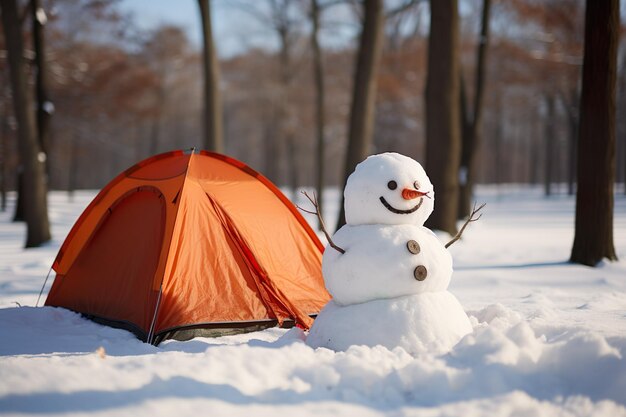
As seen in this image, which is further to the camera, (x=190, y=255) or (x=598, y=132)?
(x=598, y=132)

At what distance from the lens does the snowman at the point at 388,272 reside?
12.5ft

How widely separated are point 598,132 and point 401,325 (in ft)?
17.3

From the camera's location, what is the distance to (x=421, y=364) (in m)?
3.36

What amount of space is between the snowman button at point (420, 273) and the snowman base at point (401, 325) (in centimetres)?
15

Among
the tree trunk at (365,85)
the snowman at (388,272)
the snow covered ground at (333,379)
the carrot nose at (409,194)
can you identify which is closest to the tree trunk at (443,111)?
the tree trunk at (365,85)

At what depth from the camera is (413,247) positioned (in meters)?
3.89

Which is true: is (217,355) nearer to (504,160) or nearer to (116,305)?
(116,305)

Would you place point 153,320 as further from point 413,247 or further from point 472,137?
point 472,137

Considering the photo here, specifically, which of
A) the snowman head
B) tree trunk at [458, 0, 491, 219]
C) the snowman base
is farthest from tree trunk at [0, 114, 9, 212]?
the snowman base

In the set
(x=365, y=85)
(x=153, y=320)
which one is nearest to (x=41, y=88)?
(x=365, y=85)

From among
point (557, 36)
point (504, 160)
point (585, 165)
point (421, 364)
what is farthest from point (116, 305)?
point (504, 160)

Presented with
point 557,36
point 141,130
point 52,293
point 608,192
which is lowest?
point 52,293

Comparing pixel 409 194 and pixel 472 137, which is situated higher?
pixel 472 137

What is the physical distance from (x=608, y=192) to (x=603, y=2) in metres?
2.51
